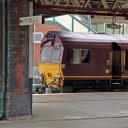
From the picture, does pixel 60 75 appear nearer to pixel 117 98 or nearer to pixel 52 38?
pixel 52 38

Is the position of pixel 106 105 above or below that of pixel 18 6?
below

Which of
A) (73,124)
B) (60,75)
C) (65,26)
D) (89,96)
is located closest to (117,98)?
(89,96)

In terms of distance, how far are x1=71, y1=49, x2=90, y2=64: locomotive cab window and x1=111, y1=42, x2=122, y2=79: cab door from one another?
1.75 meters

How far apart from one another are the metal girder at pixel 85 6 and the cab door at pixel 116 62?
34.2 ft

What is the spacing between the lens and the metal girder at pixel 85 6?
53.0 feet

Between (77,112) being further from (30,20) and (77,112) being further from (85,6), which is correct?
(30,20)

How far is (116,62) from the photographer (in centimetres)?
2944

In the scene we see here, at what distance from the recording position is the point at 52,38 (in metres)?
28.0

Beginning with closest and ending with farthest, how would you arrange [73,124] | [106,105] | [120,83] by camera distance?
1. [73,124]
2. [106,105]
3. [120,83]

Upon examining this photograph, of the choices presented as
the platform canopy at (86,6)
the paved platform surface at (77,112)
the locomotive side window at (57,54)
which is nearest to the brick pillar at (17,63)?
the paved platform surface at (77,112)

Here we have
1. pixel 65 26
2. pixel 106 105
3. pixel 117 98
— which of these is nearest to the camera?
pixel 106 105

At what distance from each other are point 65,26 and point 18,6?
24.6 m

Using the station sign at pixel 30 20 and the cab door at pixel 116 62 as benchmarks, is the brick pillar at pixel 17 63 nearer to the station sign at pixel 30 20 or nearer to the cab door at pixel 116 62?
the station sign at pixel 30 20

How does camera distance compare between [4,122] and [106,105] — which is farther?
[106,105]
